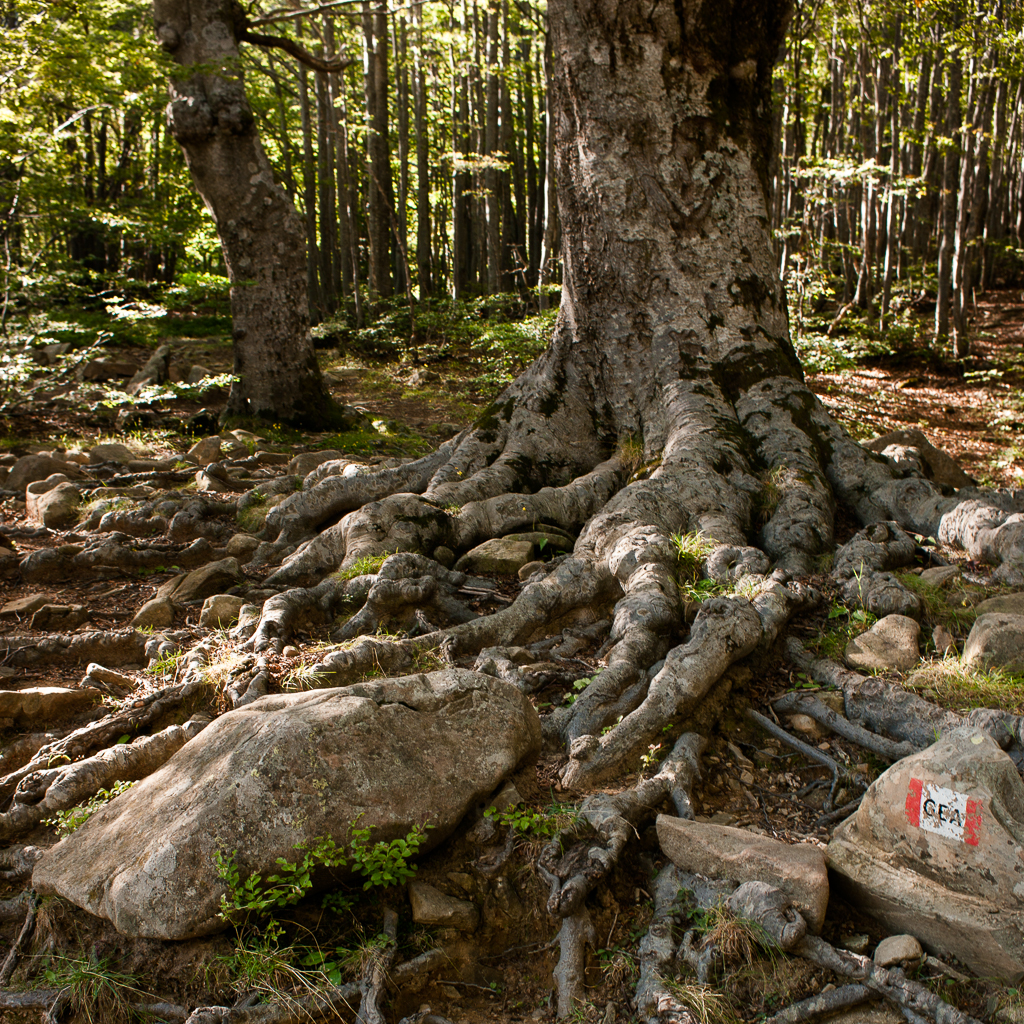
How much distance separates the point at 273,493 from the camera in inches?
263

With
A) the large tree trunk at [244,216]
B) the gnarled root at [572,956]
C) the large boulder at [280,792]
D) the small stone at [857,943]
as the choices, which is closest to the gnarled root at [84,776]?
the large boulder at [280,792]

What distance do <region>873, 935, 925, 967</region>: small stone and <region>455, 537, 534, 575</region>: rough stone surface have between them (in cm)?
307

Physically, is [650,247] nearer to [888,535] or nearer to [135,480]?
[888,535]

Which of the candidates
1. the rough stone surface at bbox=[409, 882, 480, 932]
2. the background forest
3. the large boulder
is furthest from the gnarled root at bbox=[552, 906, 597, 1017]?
the background forest

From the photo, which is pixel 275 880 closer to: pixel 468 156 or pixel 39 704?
pixel 39 704

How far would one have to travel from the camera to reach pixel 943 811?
7.75 feet

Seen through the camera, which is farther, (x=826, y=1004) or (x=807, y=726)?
(x=807, y=726)

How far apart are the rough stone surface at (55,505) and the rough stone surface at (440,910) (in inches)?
210

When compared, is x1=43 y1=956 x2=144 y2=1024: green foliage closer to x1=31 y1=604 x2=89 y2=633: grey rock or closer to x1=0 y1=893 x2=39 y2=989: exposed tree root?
x1=0 y1=893 x2=39 y2=989: exposed tree root

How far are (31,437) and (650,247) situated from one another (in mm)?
8002

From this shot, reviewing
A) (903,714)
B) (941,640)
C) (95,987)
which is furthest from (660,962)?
(941,640)

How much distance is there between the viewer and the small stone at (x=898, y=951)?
220 cm

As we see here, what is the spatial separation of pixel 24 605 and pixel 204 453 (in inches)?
145

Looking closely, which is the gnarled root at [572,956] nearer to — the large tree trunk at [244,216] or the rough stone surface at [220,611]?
the rough stone surface at [220,611]
